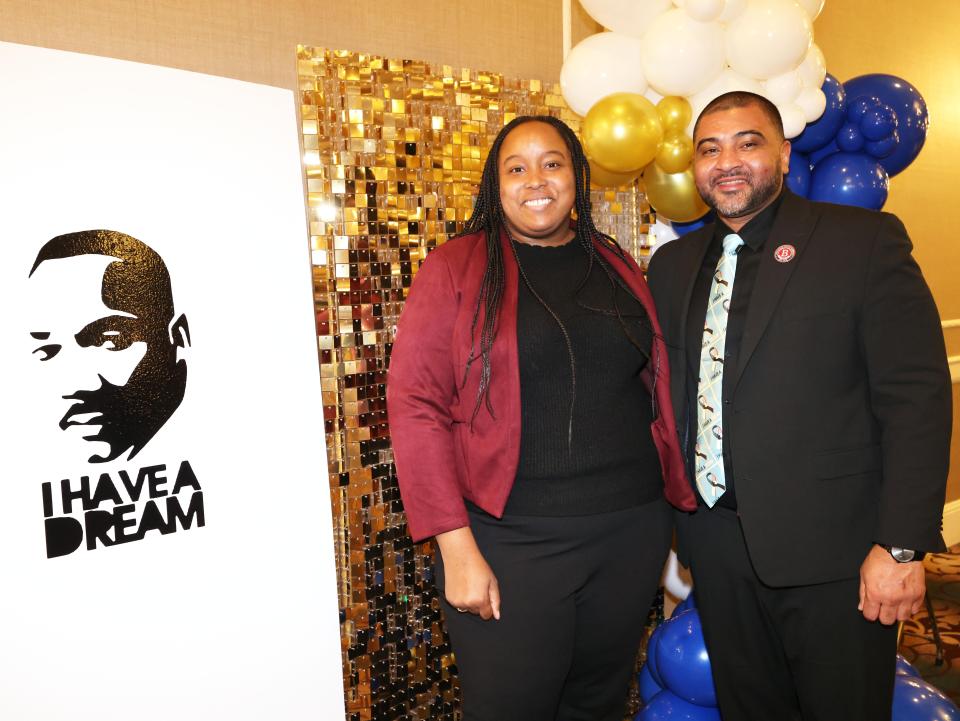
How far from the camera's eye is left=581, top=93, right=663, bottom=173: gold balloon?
1.92m

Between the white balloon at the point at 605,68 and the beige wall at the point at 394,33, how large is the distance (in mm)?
365

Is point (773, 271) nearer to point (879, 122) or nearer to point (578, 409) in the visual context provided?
point (578, 409)

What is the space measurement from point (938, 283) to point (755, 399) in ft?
10.5

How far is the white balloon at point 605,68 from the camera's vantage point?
208cm

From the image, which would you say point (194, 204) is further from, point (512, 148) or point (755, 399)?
point (755, 399)

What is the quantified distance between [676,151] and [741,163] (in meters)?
0.42

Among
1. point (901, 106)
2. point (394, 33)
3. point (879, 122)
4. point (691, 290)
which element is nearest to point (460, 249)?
point (691, 290)

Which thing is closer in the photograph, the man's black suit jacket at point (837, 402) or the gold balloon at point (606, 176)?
the man's black suit jacket at point (837, 402)

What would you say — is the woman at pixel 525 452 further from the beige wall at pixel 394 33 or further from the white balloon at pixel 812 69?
A: the white balloon at pixel 812 69

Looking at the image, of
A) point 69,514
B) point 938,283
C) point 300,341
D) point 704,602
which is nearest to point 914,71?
point 938,283

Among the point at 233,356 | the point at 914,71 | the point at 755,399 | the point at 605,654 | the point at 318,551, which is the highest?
the point at 914,71

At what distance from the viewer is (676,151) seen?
6.73 ft

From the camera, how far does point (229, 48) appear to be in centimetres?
186

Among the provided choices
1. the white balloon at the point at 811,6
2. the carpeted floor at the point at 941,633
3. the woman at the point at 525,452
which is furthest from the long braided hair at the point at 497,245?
the carpeted floor at the point at 941,633
